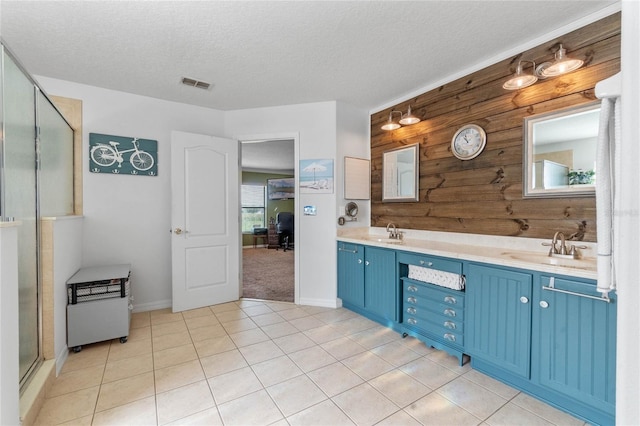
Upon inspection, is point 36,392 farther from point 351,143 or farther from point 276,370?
point 351,143

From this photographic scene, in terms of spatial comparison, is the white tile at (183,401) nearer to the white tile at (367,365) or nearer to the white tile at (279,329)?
the white tile at (279,329)

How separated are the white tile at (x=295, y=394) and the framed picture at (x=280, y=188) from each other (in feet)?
23.5

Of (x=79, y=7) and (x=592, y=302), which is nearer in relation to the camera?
(x=592, y=302)

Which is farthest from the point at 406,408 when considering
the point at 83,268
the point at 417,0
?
A: the point at 83,268

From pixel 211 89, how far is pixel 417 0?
7.38ft

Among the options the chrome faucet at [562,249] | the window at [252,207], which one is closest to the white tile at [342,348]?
the chrome faucet at [562,249]

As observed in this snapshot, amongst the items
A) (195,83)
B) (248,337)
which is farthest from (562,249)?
(195,83)

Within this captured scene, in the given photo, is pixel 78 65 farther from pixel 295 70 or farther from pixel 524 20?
pixel 524 20

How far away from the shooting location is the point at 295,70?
267cm

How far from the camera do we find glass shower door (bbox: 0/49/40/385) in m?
1.49

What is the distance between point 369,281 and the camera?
9.73ft

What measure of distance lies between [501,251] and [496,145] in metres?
0.90

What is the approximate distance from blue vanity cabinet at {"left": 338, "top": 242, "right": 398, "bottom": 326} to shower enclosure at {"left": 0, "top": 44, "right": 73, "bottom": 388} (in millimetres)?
2555

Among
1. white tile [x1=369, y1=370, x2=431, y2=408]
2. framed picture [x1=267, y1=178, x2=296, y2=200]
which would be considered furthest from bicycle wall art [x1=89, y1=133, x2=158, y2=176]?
framed picture [x1=267, y1=178, x2=296, y2=200]
